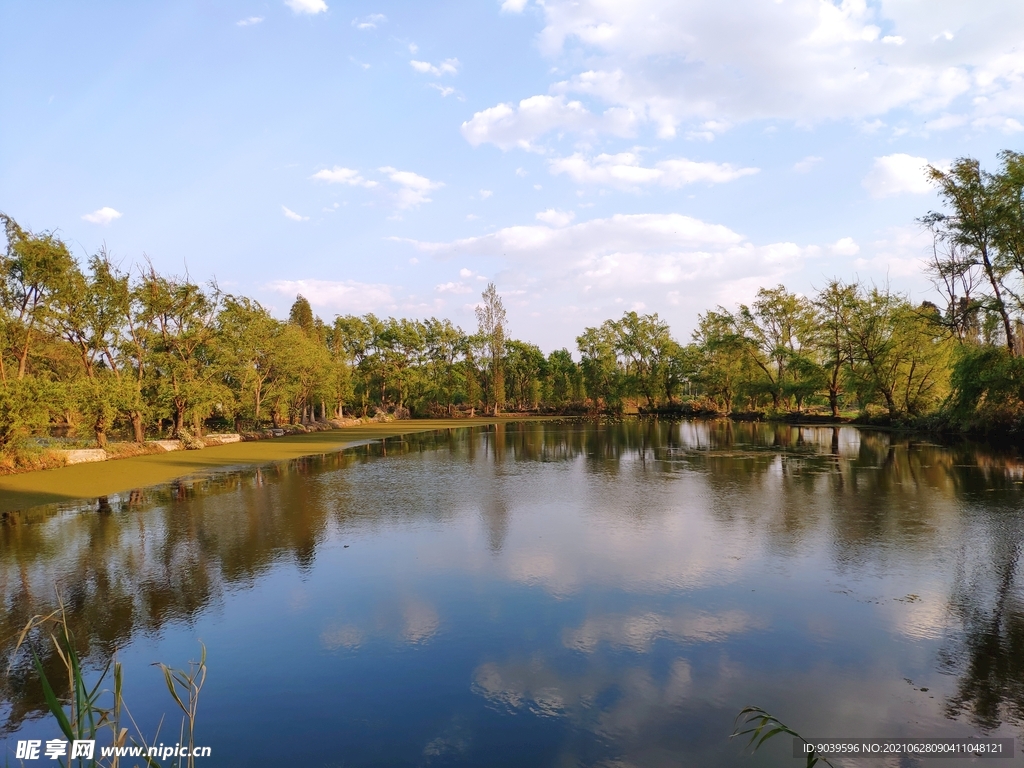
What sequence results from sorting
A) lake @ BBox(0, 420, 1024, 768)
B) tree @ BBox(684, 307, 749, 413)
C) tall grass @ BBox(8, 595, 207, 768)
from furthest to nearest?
tree @ BBox(684, 307, 749, 413)
lake @ BBox(0, 420, 1024, 768)
tall grass @ BBox(8, 595, 207, 768)

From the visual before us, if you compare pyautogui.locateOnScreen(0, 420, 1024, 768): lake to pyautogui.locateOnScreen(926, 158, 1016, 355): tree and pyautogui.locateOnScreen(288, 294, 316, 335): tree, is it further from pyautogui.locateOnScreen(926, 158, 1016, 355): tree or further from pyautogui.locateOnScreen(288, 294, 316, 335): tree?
pyautogui.locateOnScreen(288, 294, 316, 335): tree

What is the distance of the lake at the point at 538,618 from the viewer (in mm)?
4500

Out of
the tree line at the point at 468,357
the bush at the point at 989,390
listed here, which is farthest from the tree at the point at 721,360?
the bush at the point at 989,390

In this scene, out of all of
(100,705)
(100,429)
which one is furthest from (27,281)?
(100,705)

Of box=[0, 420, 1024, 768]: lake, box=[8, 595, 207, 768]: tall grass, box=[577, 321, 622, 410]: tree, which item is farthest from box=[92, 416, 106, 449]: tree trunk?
box=[577, 321, 622, 410]: tree

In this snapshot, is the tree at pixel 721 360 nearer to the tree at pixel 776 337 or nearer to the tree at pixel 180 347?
the tree at pixel 776 337

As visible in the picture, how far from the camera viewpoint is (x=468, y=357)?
2630 inches

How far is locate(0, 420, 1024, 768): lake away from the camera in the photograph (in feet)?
14.8

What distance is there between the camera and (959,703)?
15.3 ft

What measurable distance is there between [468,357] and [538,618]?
6083cm

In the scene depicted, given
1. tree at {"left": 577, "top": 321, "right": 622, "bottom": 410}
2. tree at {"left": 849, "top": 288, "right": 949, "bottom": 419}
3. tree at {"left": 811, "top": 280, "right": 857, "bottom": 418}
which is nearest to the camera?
tree at {"left": 849, "top": 288, "right": 949, "bottom": 419}

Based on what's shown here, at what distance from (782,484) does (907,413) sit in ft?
78.9

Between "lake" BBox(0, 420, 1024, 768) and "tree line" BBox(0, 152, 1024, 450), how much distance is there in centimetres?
1192

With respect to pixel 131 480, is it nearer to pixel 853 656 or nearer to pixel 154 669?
pixel 154 669
